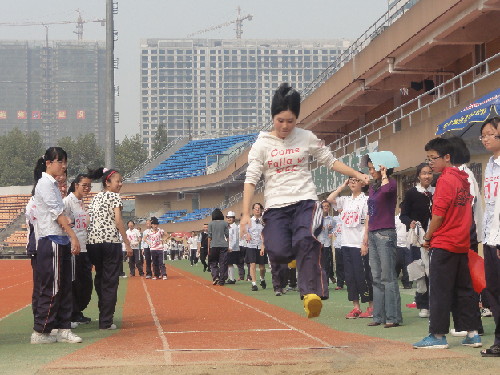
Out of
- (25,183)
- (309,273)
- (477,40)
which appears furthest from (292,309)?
(25,183)

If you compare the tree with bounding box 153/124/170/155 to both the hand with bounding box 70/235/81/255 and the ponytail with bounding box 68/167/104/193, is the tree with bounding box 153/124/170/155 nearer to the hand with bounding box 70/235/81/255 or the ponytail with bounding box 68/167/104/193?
the ponytail with bounding box 68/167/104/193

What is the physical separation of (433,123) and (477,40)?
13.0 feet

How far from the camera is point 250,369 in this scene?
27.2 feet

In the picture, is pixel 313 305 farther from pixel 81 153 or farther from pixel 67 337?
pixel 81 153

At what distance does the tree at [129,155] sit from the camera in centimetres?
16575

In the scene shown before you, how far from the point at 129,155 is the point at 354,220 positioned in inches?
6034

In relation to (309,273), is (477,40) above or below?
above

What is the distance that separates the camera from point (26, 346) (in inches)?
435

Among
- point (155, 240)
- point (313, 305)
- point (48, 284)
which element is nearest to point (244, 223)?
point (313, 305)

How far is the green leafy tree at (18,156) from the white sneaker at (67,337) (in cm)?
15626

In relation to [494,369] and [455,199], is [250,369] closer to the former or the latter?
[494,369]

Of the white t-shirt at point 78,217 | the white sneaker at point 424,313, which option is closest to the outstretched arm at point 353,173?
the white t-shirt at point 78,217

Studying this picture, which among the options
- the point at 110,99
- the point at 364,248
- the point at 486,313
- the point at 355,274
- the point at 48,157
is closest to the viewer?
the point at 48,157

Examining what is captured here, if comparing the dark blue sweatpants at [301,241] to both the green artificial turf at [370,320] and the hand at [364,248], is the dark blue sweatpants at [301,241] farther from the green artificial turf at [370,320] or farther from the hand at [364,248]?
the hand at [364,248]
